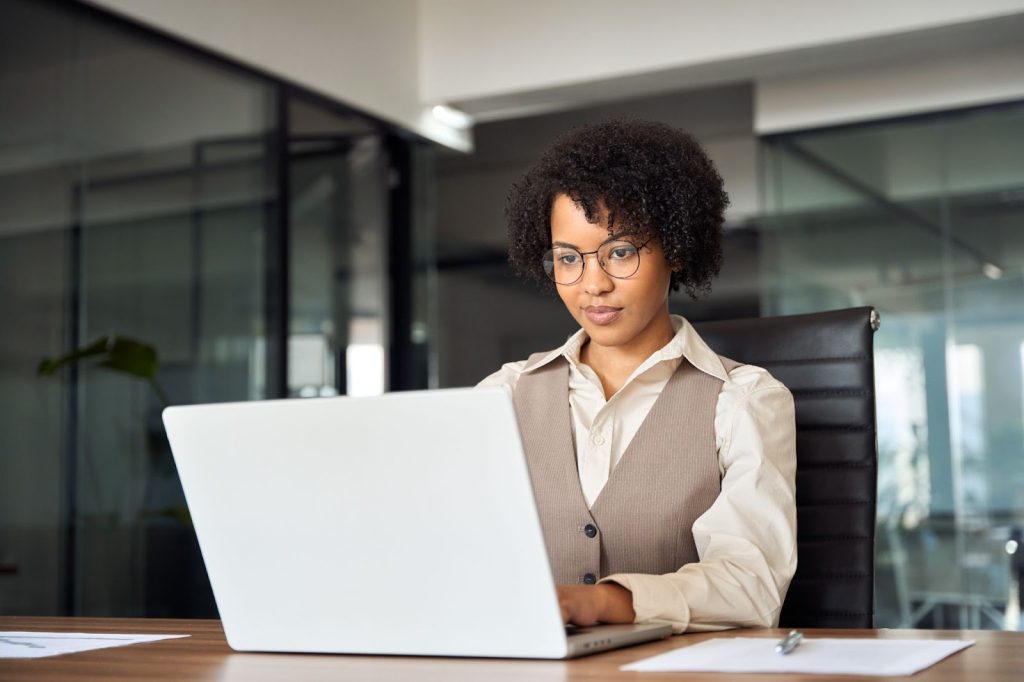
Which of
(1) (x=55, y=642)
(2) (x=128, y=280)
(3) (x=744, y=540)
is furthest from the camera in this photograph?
(2) (x=128, y=280)

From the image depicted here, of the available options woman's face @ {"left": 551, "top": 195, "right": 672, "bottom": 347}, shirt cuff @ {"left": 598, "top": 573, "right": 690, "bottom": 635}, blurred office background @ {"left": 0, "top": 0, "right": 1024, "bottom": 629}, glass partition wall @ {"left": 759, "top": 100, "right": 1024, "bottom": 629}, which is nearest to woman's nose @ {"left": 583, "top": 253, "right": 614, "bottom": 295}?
woman's face @ {"left": 551, "top": 195, "right": 672, "bottom": 347}

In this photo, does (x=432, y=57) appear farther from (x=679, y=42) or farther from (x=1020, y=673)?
(x=1020, y=673)

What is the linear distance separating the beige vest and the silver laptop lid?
0.50 metres

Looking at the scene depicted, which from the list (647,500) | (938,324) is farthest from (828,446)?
(938,324)

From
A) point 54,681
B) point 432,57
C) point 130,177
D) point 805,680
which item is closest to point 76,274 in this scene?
point 130,177

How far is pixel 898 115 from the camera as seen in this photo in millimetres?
4777

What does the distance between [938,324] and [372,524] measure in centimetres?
396

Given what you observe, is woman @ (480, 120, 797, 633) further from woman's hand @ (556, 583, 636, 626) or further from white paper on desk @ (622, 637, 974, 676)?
white paper on desk @ (622, 637, 974, 676)

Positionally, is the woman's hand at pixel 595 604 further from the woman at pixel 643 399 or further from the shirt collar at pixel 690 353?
the shirt collar at pixel 690 353

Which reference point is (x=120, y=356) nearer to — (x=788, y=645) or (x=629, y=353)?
(x=629, y=353)

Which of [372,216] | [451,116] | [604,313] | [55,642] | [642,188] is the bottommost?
[55,642]

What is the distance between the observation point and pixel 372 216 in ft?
17.4

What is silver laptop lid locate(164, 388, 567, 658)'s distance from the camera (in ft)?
3.31

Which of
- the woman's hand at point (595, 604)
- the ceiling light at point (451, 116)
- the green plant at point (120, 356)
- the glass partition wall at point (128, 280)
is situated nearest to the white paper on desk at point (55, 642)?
the woman's hand at point (595, 604)
